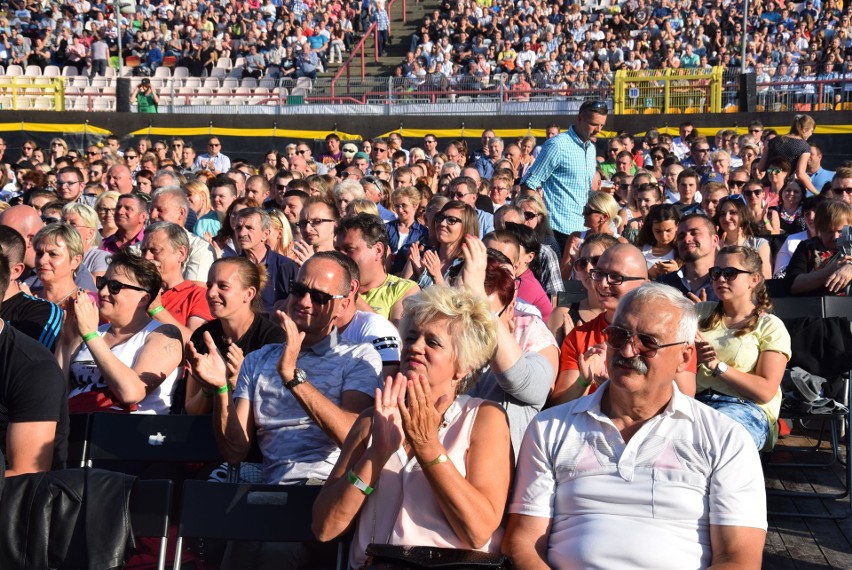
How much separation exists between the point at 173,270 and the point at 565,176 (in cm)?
405

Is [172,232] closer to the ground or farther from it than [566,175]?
closer to the ground

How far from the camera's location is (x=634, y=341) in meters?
3.45

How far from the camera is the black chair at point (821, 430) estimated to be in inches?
217

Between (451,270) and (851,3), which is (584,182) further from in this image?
(851,3)

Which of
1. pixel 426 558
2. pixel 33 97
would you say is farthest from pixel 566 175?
pixel 33 97

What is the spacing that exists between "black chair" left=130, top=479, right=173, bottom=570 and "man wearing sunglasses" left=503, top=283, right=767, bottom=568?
115cm

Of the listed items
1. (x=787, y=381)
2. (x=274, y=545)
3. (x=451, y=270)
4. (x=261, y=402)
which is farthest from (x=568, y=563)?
(x=787, y=381)

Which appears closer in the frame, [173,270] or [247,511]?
[247,511]

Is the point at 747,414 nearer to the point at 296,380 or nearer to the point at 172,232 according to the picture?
the point at 296,380

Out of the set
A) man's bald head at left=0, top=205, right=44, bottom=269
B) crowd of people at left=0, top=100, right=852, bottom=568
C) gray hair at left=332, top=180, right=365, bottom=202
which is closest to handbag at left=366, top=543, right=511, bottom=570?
crowd of people at left=0, top=100, right=852, bottom=568

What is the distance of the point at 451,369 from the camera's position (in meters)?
3.53

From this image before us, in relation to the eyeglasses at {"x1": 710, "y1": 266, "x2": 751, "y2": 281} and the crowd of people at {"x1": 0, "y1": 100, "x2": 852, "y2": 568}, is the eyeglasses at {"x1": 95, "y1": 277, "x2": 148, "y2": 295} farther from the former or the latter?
the eyeglasses at {"x1": 710, "y1": 266, "x2": 751, "y2": 281}

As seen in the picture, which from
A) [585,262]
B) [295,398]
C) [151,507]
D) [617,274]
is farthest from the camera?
[585,262]

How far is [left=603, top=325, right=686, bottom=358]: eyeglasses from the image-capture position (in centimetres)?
344
